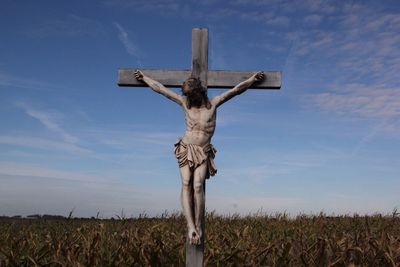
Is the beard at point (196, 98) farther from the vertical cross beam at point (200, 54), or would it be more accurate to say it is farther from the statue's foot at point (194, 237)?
the statue's foot at point (194, 237)

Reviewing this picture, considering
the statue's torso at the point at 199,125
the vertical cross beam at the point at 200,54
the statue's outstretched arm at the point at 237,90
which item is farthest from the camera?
the vertical cross beam at the point at 200,54

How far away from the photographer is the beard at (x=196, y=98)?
21.1 ft

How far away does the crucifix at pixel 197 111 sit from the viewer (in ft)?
20.7

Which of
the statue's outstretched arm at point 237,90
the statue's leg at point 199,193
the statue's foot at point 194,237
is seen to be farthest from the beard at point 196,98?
the statue's foot at point 194,237

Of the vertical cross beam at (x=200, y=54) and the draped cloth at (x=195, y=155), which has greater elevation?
the vertical cross beam at (x=200, y=54)

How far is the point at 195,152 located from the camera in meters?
6.29

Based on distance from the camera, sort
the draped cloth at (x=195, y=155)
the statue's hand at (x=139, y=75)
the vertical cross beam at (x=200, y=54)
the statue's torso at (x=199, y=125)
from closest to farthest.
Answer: the draped cloth at (x=195, y=155), the statue's torso at (x=199, y=125), the vertical cross beam at (x=200, y=54), the statue's hand at (x=139, y=75)

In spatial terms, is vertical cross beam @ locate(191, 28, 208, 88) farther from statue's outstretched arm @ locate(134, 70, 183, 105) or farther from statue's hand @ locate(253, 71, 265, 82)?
statue's hand @ locate(253, 71, 265, 82)

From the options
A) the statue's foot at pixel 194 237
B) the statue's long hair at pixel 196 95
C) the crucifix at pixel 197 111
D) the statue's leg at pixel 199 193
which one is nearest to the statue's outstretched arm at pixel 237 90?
the crucifix at pixel 197 111

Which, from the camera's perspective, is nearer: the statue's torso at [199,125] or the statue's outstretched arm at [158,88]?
the statue's torso at [199,125]

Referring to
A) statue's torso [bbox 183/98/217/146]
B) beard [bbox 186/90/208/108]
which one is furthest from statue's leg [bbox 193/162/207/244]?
beard [bbox 186/90/208/108]

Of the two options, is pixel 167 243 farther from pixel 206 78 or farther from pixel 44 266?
pixel 206 78

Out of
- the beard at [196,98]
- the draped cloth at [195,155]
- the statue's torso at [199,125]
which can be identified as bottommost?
the draped cloth at [195,155]

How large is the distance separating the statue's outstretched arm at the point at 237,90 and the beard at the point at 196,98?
0.49 feet
